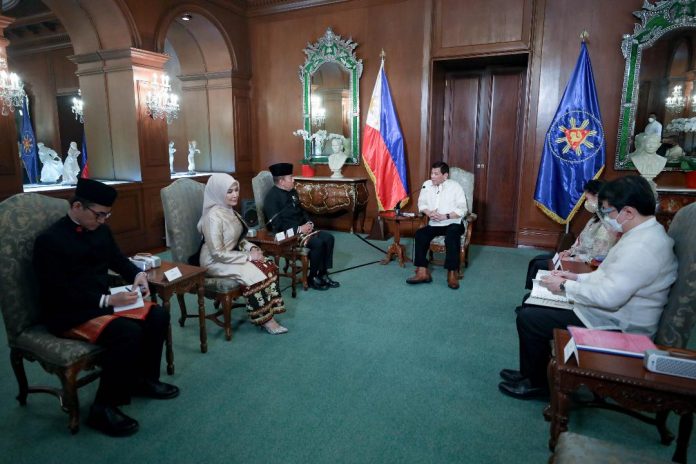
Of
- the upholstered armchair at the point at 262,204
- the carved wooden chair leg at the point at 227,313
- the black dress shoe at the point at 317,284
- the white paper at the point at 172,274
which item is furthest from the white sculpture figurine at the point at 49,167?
the white paper at the point at 172,274

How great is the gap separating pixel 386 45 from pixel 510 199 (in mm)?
2847

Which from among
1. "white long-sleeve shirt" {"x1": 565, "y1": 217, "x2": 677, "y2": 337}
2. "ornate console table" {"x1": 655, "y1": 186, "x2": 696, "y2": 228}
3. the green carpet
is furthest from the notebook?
"ornate console table" {"x1": 655, "y1": 186, "x2": 696, "y2": 228}

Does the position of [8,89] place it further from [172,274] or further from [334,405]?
[334,405]

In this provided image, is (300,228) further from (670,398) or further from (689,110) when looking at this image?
(689,110)

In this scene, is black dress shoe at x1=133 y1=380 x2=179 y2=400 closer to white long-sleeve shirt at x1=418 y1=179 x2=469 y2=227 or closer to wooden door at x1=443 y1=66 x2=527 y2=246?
white long-sleeve shirt at x1=418 y1=179 x2=469 y2=227

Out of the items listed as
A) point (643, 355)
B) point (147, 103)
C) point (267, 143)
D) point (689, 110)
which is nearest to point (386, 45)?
point (267, 143)

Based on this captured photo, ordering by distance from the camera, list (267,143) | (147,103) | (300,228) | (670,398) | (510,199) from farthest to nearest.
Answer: (267,143) → (510,199) → (147,103) → (300,228) → (670,398)

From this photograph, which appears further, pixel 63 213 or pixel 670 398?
pixel 63 213

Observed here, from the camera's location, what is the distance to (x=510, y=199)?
645 centimetres

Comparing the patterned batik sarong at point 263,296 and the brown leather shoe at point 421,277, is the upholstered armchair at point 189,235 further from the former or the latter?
the brown leather shoe at point 421,277

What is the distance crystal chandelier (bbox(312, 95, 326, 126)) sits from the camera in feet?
21.6

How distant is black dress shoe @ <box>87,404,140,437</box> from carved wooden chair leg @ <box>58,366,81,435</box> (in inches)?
2.5

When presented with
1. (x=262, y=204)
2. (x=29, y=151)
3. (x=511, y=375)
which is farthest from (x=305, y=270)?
(x=29, y=151)

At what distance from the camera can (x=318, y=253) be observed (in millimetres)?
4039
